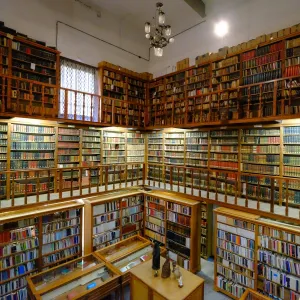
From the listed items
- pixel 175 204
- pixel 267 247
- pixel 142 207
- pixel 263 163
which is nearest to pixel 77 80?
pixel 142 207

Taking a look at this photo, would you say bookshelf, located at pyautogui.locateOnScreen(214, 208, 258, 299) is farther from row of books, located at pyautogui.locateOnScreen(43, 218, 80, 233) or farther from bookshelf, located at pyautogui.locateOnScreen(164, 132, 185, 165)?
row of books, located at pyautogui.locateOnScreen(43, 218, 80, 233)

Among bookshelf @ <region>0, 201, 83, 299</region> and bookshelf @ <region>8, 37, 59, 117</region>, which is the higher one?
bookshelf @ <region>8, 37, 59, 117</region>

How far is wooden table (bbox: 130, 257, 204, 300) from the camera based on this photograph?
2742 millimetres

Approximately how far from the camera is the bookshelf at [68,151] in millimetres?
5453

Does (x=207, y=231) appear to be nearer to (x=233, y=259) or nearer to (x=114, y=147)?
(x=233, y=259)

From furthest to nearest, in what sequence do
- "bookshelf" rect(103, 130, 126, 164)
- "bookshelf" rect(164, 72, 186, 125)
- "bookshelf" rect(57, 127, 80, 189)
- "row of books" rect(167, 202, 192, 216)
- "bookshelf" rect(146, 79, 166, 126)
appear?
"bookshelf" rect(146, 79, 166, 126) → "bookshelf" rect(164, 72, 186, 125) → "bookshelf" rect(103, 130, 126, 164) → "bookshelf" rect(57, 127, 80, 189) → "row of books" rect(167, 202, 192, 216)

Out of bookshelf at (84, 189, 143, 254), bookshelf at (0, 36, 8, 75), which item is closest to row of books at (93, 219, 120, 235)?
bookshelf at (84, 189, 143, 254)

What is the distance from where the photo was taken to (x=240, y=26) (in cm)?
600

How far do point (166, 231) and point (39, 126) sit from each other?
405 centimetres

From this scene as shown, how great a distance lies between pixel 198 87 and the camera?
6.36 m

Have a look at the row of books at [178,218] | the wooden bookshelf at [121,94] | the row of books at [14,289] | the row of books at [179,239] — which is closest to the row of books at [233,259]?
the row of books at [179,239]

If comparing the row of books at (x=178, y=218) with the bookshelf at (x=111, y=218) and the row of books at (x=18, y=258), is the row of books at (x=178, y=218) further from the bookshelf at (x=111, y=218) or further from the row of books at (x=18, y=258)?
the row of books at (x=18, y=258)

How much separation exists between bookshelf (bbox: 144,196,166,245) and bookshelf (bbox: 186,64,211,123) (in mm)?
2513

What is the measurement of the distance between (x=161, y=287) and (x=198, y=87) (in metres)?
5.32
